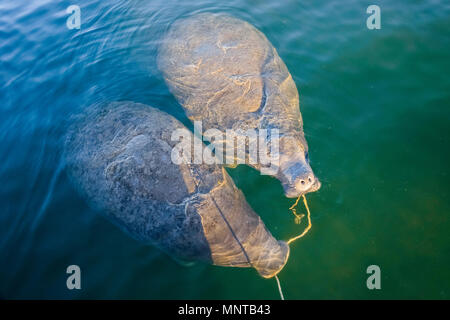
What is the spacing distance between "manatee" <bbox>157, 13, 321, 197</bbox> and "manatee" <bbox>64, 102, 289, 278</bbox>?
2.73ft

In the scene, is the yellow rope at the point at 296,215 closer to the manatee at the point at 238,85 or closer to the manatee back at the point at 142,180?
the manatee at the point at 238,85

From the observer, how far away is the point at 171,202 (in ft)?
11.6

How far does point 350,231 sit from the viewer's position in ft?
12.9

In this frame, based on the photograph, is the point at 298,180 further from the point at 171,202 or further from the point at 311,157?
the point at 171,202

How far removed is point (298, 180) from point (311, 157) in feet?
2.46

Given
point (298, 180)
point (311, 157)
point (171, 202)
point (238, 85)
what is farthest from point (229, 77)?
point (171, 202)

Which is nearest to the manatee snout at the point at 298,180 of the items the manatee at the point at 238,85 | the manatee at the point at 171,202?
the manatee at the point at 238,85

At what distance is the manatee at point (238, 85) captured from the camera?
4246 mm

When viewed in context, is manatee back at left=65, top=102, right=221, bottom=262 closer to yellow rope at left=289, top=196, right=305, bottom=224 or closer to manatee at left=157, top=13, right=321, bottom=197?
manatee at left=157, top=13, right=321, bottom=197

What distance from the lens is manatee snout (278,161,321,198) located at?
3.97 m

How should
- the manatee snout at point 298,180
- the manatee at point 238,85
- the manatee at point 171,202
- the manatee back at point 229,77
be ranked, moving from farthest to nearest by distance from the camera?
the manatee back at point 229,77 < the manatee at point 238,85 < the manatee snout at point 298,180 < the manatee at point 171,202

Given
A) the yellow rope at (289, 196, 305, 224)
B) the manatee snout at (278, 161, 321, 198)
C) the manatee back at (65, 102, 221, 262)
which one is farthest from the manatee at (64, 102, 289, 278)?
the manatee snout at (278, 161, 321, 198)
